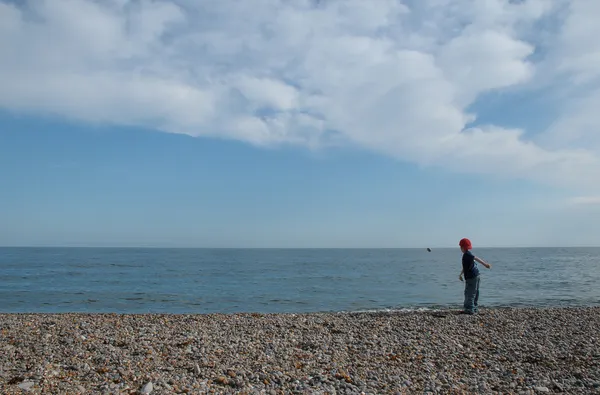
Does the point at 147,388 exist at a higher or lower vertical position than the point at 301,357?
higher

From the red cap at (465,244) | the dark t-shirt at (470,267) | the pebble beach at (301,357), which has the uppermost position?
the red cap at (465,244)

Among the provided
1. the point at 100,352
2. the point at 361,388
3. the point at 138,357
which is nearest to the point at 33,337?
the point at 100,352

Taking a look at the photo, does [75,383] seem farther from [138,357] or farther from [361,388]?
[361,388]

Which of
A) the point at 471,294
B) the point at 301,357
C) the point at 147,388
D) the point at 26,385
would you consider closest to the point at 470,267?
the point at 471,294

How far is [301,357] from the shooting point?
29.1ft

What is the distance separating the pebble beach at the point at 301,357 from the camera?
720 centimetres

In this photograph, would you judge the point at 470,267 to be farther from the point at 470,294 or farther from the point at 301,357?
the point at 301,357

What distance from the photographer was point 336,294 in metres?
28.6

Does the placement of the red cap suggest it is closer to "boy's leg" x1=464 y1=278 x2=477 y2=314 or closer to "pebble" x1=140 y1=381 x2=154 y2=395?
"boy's leg" x1=464 y1=278 x2=477 y2=314

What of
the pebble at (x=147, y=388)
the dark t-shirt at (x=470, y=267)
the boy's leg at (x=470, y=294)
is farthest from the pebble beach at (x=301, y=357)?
the dark t-shirt at (x=470, y=267)

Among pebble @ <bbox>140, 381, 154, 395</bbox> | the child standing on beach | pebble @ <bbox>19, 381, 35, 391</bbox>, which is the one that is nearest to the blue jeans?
the child standing on beach

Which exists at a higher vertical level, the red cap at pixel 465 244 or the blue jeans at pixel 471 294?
the red cap at pixel 465 244

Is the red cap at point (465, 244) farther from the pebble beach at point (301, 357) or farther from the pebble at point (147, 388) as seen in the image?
the pebble at point (147, 388)

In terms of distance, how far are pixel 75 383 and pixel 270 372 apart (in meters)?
2.97
